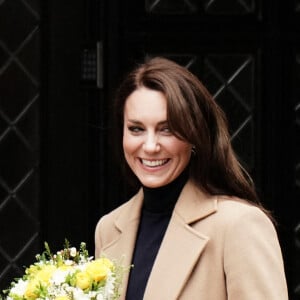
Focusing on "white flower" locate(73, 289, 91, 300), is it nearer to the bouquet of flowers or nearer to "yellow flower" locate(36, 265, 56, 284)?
the bouquet of flowers

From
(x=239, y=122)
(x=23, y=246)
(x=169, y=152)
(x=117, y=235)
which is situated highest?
(x=239, y=122)

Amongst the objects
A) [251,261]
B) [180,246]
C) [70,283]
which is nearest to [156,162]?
[180,246]

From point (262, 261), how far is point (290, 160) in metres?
2.18

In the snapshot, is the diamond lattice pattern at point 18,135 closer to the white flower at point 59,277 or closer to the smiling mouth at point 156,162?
the smiling mouth at point 156,162

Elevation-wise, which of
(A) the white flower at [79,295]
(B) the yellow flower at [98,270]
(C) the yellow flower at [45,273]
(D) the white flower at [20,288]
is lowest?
(D) the white flower at [20,288]

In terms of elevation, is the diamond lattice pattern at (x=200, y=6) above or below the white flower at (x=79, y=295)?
above

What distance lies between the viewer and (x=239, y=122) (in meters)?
5.87

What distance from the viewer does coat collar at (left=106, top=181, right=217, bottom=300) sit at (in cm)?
380

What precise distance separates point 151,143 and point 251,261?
19.7 inches

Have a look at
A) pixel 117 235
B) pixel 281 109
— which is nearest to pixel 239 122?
pixel 281 109

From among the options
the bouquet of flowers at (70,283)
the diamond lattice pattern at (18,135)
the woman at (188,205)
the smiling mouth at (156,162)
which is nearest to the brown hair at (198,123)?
the woman at (188,205)

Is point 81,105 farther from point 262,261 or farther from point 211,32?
point 262,261

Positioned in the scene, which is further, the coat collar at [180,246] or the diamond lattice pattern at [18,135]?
the diamond lattice pattern at [18,135]

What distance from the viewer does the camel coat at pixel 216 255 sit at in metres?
3.69
